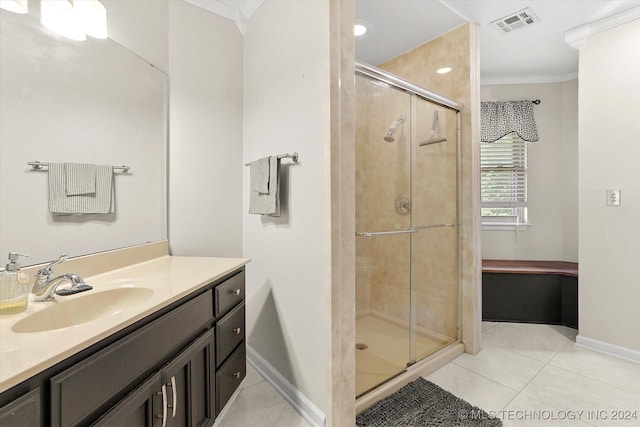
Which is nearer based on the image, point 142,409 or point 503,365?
point 142,409

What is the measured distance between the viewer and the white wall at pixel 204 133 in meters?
1.95

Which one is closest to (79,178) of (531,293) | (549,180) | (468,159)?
(468,159)

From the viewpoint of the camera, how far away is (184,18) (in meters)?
1.98

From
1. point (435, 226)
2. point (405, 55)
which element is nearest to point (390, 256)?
point (435, 226)

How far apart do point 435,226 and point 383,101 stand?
1.01 meters

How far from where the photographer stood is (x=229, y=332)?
155 cm

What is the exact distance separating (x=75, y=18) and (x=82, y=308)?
129 centimetres

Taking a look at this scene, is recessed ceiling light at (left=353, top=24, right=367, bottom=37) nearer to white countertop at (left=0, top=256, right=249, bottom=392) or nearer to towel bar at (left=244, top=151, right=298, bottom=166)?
towel bar at (left=244, top=151, right=298, bottom=166)

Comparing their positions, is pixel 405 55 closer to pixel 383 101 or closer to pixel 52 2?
pixel 383 101

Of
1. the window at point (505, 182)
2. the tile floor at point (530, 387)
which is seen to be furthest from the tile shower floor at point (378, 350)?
the window at point (505, 182)

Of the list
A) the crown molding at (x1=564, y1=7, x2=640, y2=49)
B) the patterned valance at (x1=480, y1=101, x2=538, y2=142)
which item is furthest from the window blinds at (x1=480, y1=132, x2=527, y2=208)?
the crown molding at (x1=564, y1=7, x2=640, y2=49)

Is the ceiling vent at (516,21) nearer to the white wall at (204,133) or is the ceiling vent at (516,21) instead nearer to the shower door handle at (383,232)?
the shower door handle at (383,232)

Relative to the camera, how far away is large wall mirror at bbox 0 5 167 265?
45.4 inches

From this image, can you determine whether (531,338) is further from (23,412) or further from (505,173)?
(23,412)
